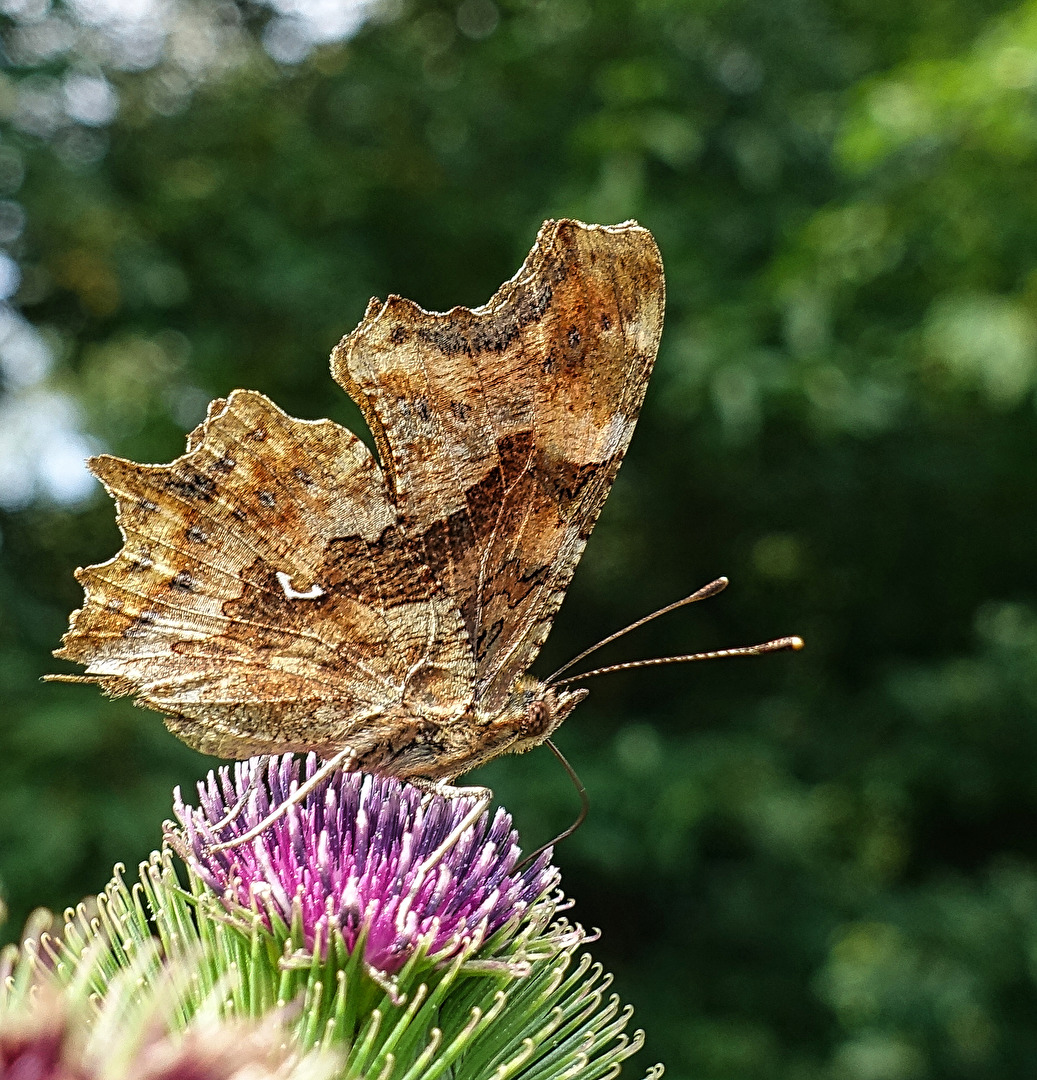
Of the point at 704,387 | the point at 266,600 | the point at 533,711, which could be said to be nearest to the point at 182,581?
the point at 266,600

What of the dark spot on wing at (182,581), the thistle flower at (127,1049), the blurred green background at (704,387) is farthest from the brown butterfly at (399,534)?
the blurred green background at (704,387)

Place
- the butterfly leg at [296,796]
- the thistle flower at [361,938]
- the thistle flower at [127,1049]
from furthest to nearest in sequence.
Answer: the butterfly leg at [296,796] → the thistle flower at [361,938] → the thistle flower at [127,1049]

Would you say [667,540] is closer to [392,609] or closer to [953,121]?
[953,121]

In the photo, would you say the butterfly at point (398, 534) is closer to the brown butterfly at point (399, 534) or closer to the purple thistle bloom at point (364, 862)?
the brown butterfly at point (399, 534)

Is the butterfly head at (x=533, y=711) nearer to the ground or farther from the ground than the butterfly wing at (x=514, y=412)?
nearer to the ground

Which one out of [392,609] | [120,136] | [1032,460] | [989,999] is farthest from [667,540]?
[392,609]
